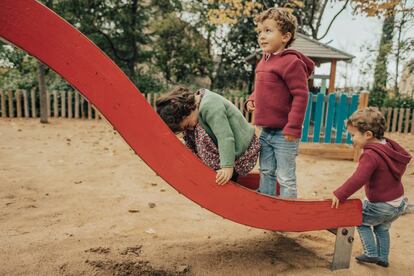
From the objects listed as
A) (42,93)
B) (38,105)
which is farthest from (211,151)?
(38,105)

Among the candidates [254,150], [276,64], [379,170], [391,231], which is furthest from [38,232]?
[391,231]

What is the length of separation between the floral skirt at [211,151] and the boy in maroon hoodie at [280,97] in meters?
0.14

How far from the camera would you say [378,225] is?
7.55ft

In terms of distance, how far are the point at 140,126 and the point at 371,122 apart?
135 centimetres

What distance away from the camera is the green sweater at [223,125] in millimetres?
1930

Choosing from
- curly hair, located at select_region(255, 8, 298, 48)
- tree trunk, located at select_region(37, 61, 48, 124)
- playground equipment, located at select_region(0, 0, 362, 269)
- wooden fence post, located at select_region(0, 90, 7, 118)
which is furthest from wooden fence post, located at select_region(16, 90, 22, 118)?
playground equipment, located at select_region(0, 0, 362, 269)

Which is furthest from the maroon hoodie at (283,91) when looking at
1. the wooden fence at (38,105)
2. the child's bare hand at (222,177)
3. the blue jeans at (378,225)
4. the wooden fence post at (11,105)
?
the wooden fence post at (11,105)

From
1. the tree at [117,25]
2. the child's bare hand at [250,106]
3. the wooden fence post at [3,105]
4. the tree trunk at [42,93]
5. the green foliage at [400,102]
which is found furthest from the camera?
the tree at [117,25]

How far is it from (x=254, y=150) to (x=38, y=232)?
170 cm

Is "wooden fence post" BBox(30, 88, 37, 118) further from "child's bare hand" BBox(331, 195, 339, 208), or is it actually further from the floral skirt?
→ "child's bare hand" BBox(331, 195, 339, 208)

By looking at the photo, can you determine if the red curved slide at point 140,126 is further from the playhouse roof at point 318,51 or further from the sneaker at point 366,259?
the playhouse roof at point 318,51

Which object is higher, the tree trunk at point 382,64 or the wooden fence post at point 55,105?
the tree trunk at point 382,64

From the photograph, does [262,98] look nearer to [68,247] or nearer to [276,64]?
[276,64]

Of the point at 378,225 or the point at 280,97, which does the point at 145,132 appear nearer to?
the point at 280,97
